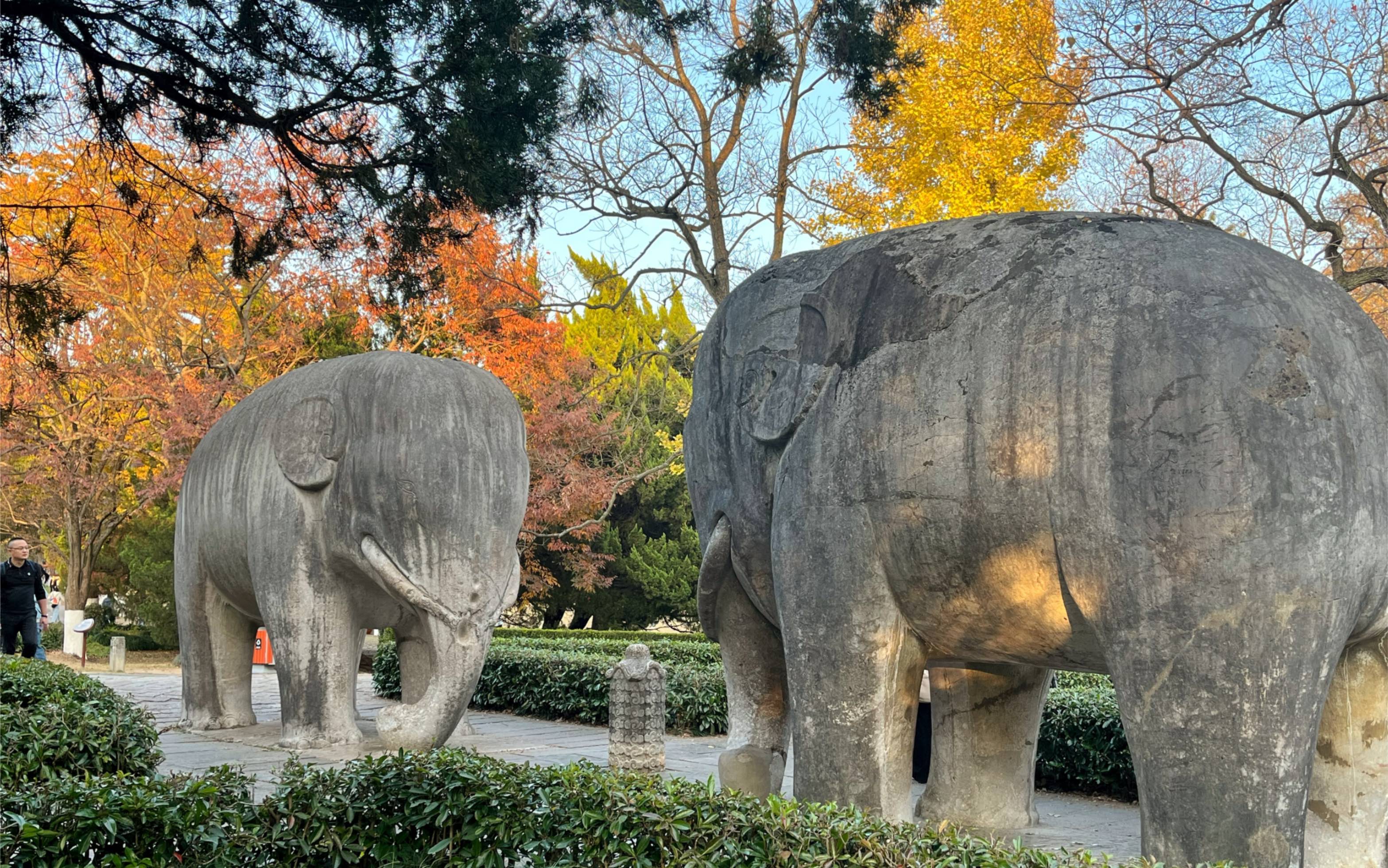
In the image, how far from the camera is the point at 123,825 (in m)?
3.97

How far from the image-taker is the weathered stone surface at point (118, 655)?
18.2 meters

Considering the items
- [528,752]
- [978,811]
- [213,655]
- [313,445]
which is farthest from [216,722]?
[978,811]

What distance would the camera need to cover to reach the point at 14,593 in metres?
10.7

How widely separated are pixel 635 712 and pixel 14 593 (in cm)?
595

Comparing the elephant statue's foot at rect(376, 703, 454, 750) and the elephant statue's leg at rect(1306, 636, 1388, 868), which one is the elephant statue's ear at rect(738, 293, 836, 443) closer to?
the elephant statue's leg at rect(1306, 636, 1388, 868)

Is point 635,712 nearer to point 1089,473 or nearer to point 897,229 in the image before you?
point 897,229

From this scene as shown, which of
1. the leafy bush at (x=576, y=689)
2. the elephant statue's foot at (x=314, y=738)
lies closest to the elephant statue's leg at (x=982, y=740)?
the elephant statue's foot at (x=314, y=738)

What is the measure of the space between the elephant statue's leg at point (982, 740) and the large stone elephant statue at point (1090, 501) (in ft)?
2.52

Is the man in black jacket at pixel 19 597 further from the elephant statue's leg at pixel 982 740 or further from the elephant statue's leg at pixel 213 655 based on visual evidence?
the elephant statue's leg at pixel 982 740

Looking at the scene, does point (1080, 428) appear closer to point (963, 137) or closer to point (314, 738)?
point (314, 738)

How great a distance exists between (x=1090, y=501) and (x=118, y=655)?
17.9 m

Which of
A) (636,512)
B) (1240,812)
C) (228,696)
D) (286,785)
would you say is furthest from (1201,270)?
(636,512)

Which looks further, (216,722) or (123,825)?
(216,722)

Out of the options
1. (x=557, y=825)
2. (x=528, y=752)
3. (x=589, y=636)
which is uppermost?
(x=589, y=636)
